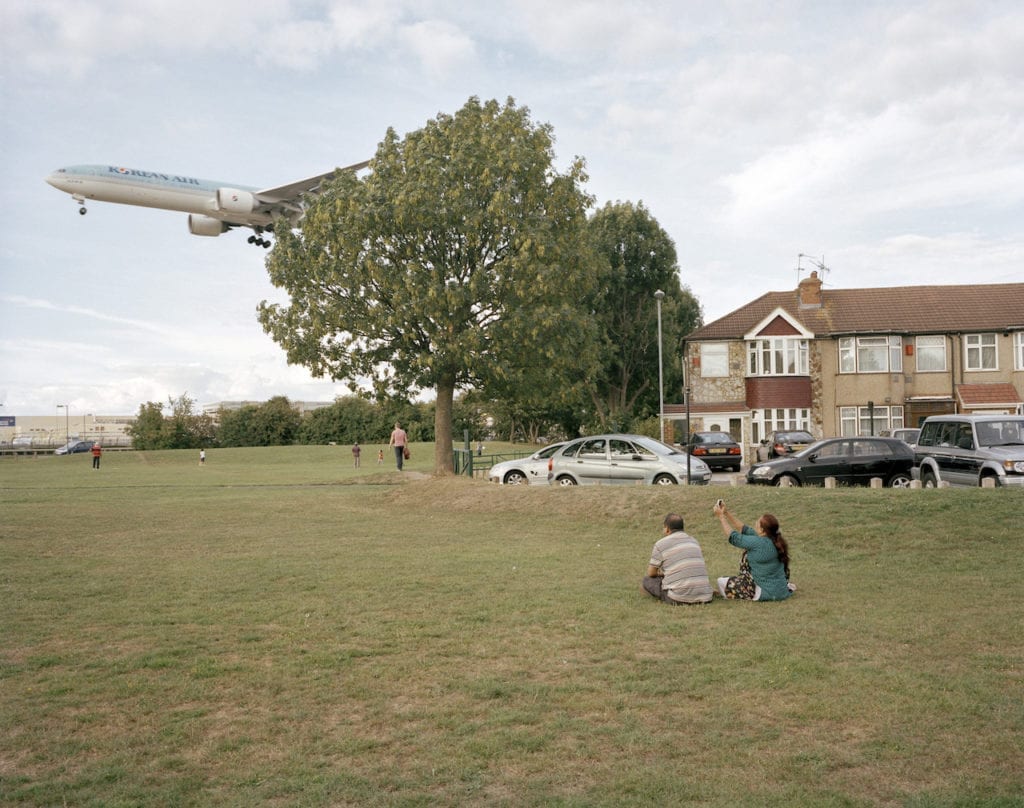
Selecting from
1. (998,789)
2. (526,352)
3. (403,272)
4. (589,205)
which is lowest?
(998,789)

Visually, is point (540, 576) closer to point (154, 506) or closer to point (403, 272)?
point (154, 506)

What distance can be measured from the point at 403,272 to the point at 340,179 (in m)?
4.72

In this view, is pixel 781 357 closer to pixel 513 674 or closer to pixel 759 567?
pixel 759 567

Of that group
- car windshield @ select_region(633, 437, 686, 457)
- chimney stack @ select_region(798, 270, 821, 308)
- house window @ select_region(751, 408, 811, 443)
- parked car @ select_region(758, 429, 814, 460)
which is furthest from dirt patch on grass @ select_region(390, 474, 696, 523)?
chimney stack @ select_region(798, 270, 821, 308)

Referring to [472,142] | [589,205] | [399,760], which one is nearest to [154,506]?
[472,142]

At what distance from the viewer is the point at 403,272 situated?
98.7 ft

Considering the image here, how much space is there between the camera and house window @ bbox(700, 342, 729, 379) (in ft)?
146

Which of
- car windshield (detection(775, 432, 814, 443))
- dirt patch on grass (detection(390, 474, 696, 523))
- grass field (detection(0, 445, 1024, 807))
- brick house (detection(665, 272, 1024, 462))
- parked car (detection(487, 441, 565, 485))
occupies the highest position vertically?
brick house (detection(665, 272, 1024, 462))

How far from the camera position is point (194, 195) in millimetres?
43750

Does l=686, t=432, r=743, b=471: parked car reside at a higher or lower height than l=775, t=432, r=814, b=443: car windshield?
lower

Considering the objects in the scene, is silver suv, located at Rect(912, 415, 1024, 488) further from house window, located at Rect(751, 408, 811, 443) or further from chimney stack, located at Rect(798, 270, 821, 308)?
chimney stack, located at Rect(798, 270, 821, 308)

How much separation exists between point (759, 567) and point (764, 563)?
83 millimetres

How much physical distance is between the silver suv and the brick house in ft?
75.1

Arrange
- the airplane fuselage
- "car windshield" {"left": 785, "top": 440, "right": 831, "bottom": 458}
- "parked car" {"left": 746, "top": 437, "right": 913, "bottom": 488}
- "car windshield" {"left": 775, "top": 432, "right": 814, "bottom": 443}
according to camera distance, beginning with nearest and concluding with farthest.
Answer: "parked car" {"left": 746, "top": 437, "right": 913, "bottom": 488}, "car windshield" {"left": 785, "top": 440, "right": 831, "bottom": 458}, "car windshield" {"left": 775, "top": 432, "right": 814, "bottom": 443}, the airplane fuselage
